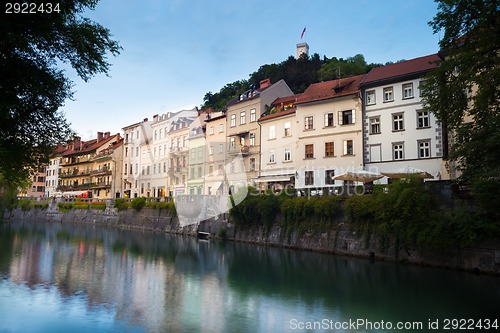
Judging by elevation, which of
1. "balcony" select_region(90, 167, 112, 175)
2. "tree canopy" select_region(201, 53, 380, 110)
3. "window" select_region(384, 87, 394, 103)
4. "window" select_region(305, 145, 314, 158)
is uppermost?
"tree canopy" select_region(201, 53, 380, 110)

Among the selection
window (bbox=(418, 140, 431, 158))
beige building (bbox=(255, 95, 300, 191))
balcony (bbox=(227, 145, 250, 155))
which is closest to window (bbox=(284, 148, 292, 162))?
beige building (bbox=(255, 95, 300, 191))

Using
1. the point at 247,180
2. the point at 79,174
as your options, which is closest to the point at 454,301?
the point at 247,180

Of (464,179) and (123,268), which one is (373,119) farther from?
(123,268)

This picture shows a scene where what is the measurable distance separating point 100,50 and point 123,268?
1244 cm

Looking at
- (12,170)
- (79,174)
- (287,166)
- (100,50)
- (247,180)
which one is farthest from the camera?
(79,174)

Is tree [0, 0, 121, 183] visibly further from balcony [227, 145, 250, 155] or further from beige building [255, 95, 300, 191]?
balcony [227, 145, 250, 155]

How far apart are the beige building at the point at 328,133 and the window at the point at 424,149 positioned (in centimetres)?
480

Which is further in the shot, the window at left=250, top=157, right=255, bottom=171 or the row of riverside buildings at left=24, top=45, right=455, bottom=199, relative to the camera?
the window at left=250, top=157, right=255, bottom=171

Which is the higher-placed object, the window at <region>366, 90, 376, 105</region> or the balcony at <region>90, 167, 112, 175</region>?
the window at <region>366, 90, 376, 105</region>

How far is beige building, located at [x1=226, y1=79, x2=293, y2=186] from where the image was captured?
143 ft

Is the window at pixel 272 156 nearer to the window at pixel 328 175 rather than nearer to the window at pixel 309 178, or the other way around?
the window at pixel 309 178

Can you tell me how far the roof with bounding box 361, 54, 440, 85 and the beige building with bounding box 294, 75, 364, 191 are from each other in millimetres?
1527

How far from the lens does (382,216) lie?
881 inches

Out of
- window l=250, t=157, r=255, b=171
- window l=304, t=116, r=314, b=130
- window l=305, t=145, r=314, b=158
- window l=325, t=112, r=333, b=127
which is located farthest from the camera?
window l=250, t=157, r=255, b=171
